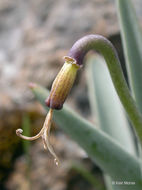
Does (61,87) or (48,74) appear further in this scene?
(48,74)

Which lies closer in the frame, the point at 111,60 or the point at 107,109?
the point at 111,60

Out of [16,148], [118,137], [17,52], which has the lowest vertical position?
[16,148]

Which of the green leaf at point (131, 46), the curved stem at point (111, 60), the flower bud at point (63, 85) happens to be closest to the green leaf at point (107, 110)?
the green leaf at point (131, 46)

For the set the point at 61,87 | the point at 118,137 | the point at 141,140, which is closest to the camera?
the point at 61,87

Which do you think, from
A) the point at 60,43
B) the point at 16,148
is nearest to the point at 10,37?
the point at 60,43

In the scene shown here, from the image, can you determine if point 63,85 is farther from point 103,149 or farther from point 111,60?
point 103,149

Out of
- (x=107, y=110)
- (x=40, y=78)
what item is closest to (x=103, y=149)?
(x=107, y=110)

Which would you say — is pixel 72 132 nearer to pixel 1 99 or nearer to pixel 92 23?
pixel 1 99
